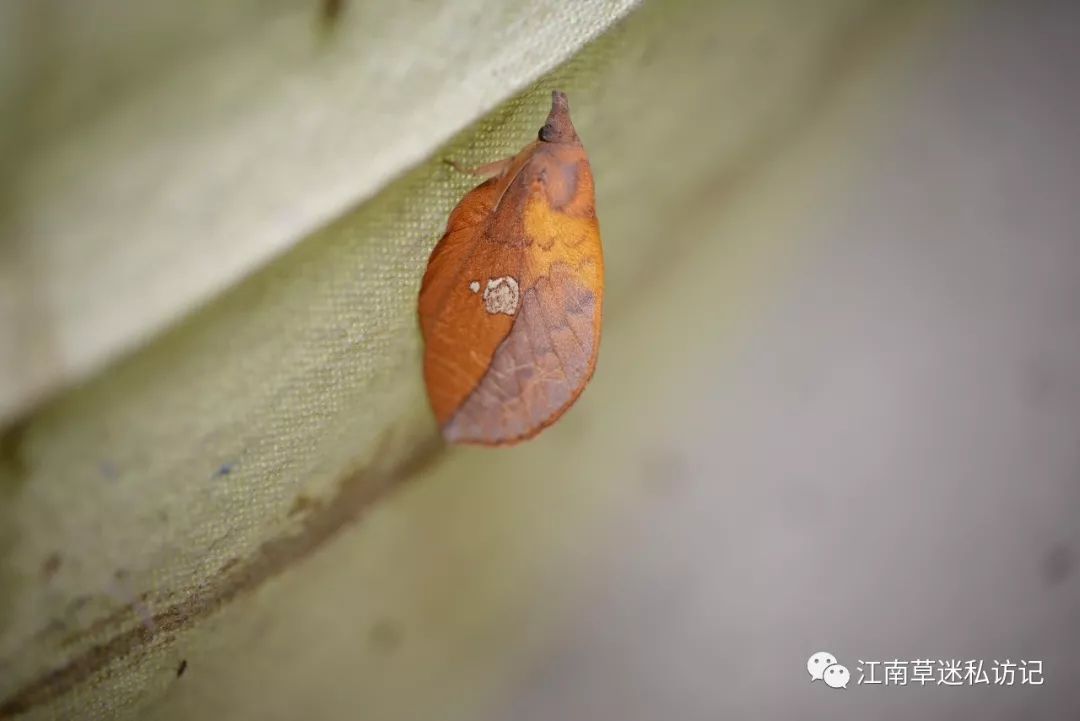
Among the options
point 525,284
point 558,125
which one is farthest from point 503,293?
point 558,125

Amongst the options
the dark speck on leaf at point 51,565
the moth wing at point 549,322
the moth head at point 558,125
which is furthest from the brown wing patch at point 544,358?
the dark speck on leaf at point 51,565

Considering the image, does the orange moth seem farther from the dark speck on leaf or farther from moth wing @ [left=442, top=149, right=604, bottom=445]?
the dark speck on leaf

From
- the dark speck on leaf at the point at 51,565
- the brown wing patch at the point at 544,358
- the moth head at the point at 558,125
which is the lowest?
the dark speck on leaf at the point at 51,565

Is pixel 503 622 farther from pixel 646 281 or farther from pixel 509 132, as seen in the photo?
pixel 509 132

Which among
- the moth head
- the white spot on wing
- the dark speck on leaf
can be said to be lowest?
the dark speck on leaf

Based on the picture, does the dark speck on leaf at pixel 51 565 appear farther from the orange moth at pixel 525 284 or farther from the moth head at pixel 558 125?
the moth head at pixel 558 125

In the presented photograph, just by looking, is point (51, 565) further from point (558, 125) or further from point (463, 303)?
point (558, 125)

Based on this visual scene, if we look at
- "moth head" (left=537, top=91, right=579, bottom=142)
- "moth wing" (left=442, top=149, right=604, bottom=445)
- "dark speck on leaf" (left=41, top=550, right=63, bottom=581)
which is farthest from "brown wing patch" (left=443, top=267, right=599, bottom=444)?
"dark speck on leaf" (left=41, top=550, right=63, bottom=581)
